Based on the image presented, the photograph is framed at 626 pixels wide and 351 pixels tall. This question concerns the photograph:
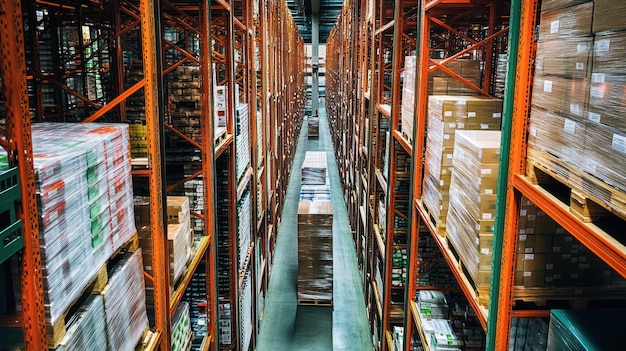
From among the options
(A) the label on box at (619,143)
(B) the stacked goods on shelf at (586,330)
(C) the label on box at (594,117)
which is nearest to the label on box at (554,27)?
(C) the label on box at (594,117)

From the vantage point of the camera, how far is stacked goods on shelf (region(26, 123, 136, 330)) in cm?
205

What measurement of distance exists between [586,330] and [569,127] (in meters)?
0.96

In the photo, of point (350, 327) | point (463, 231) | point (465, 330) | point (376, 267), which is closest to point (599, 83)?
point (463, 231)

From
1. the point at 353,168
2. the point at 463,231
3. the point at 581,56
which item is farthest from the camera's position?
the point at 353,168

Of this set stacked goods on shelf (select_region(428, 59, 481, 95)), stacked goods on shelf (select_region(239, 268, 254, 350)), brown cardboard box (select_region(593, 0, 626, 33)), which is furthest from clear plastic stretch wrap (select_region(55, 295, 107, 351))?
stacked goods on shelf (select_region(239, 268, 254, 350))

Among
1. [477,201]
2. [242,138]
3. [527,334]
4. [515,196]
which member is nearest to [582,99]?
[515,196]

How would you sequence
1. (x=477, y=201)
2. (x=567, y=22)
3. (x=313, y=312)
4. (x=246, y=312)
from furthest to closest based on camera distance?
(x=313, y=312)
(x=246, y=312)
(x=477, y=201)
(x=567, y=22)

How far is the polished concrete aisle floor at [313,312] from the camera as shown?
860 centimetres

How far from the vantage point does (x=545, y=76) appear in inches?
97.6

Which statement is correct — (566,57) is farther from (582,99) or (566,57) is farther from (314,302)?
(314,302)

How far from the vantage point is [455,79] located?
518cm

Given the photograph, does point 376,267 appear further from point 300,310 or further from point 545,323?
point 545,323

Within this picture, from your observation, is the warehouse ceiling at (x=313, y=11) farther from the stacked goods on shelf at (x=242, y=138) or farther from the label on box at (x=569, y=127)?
the label on box at (x=569, y=127)

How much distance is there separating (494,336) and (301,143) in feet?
84.5
